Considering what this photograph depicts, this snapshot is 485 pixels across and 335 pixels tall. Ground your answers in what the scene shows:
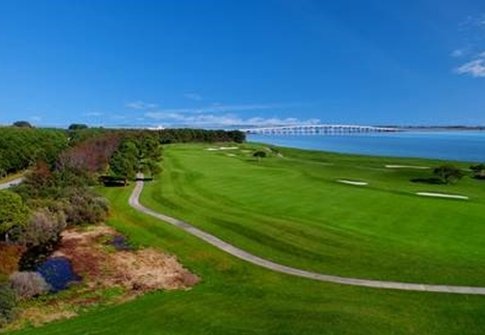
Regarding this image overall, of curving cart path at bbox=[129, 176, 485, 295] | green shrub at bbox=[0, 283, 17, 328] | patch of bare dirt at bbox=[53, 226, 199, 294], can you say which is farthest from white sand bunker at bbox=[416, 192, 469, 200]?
green shrub at bbox=[0, 283, 17, 328]

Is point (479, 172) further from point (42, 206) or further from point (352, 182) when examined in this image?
point (42, 206)

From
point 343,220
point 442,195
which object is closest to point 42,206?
point 343,220

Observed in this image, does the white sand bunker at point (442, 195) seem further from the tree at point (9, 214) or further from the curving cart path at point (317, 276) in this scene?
the tree at point (9, 214)

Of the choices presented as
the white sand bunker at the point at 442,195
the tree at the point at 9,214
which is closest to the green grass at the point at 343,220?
the white sand bunker at the point at 442,195

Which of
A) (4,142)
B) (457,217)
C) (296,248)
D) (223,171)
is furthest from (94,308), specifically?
(4,142)

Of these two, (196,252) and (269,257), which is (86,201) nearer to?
(196,252)

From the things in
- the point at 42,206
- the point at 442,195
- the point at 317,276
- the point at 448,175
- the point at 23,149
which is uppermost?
the point at 23,149

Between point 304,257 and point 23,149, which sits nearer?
point 304,257
